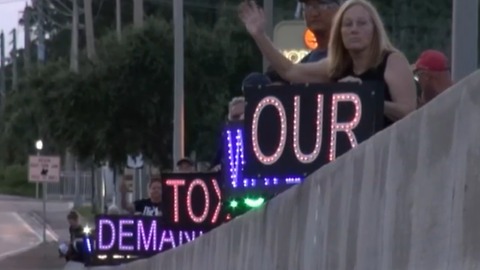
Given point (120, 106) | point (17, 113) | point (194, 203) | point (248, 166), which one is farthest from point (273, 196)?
point (17, 113)

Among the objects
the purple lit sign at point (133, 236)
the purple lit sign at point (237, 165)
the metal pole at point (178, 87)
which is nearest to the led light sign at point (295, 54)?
the purple lit sign at point (133, 236)

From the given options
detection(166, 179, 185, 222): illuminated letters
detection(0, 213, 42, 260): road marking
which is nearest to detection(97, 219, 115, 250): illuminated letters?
detection(166, 179, 185, 222): illuminated letters

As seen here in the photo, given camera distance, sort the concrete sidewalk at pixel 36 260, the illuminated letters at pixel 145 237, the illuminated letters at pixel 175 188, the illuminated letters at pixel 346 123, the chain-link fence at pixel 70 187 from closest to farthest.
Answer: the illuminated letters at pixel 346 123
the illuminated letters at pixel 175 188
the illuminated letters at pixel 145 237
the concrete sidewalk at pixel 36 260
the chain-link fence at pixel 70 187

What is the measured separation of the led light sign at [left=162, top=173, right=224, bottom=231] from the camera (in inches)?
507

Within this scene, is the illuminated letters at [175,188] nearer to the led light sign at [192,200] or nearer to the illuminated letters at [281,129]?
the led light sign at [192,200]

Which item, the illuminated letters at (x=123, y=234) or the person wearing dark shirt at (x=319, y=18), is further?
the illuminated letters at (x=123, y=234)

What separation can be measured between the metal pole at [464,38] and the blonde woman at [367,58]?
2964 millimetres

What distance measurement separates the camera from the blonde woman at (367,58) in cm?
791

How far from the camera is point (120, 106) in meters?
34.1

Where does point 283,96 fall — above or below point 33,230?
above

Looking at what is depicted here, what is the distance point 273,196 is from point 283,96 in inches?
35.0

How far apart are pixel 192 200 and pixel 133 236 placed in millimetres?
3592

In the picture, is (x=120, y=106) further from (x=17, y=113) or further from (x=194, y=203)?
(x=194, y=203)

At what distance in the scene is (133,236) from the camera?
1672 centimetres
